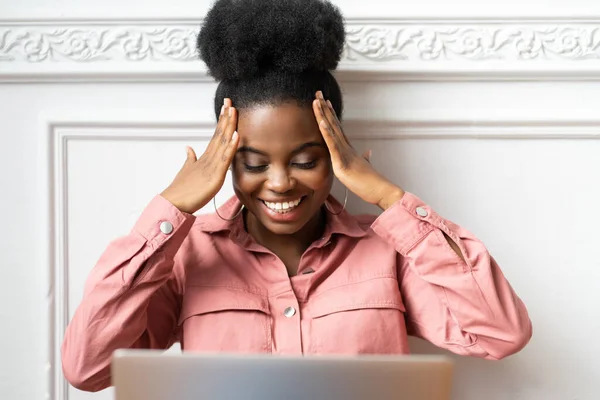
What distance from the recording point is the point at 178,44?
155 centimetres

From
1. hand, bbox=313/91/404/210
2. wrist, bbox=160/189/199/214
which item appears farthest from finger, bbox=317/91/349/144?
wrist, bbox=160/189/199/214

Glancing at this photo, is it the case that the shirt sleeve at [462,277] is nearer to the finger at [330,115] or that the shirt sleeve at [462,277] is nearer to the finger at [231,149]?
the finger at [330,115]

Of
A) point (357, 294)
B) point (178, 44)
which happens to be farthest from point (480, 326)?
point (178, 44)

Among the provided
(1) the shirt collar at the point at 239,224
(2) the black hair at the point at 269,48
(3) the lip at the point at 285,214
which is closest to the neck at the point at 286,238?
(1) the shirt collar at the point at 239,224

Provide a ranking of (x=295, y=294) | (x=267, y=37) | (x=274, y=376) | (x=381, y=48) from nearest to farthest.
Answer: (x=274, y=376) → (x=267, y=37) → (x=295, y=294) → (x=381, y=48)

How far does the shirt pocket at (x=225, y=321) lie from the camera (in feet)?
4.20

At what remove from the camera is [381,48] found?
60.6 inches

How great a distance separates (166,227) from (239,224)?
0.20m

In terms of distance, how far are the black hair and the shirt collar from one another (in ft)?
0.81

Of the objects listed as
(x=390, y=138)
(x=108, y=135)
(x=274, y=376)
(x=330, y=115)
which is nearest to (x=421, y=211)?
(x=330, y=115)

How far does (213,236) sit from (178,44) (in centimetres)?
45

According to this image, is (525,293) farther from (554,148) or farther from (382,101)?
(382,101)

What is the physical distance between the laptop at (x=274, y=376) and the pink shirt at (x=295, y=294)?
512 millimetres

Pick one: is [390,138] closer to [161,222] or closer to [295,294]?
[295,294]
